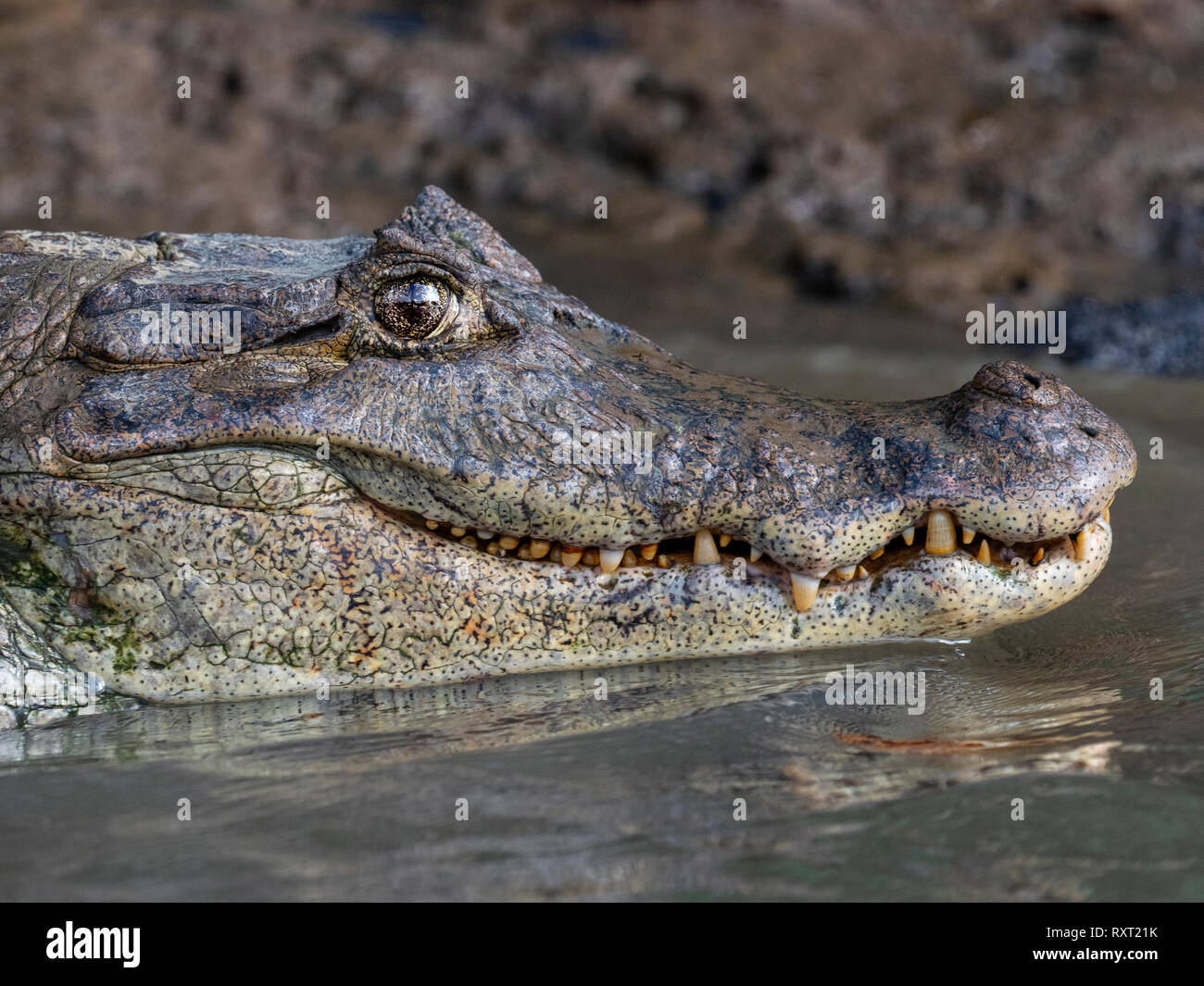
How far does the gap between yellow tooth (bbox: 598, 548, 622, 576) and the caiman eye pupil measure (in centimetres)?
73

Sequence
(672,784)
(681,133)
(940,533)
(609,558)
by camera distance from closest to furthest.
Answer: (672,784) < (940,533) < (609,558) < (681,133)

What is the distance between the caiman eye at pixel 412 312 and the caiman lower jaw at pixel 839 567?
472mm

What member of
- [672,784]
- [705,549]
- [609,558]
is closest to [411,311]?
[609,558]

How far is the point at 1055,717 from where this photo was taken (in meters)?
2.94

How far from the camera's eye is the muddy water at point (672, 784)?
2365mm

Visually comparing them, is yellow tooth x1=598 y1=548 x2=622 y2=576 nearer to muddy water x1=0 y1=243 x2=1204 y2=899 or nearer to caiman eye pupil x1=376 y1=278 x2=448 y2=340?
muddy water x1=0 y1=243 x2=1204 y2=899

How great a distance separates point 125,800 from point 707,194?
24.5 ft

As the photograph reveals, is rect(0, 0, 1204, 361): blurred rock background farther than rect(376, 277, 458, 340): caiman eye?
Yes

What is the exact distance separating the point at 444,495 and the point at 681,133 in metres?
7.17

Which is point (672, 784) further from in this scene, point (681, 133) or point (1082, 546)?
point (681, 133)

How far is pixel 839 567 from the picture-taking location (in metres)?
3.21

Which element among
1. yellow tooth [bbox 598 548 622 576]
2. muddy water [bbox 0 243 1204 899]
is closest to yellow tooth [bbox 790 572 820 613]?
muddy water [bbox 0 243 1204 899]

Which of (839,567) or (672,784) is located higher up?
(839,567)

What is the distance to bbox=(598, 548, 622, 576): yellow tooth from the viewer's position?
3.27 metres
